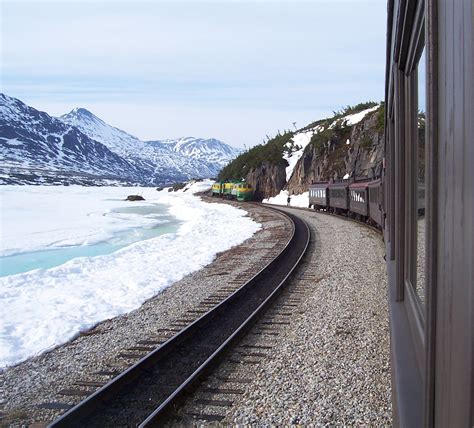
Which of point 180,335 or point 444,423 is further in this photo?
point 180,335

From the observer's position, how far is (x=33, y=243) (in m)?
24.2

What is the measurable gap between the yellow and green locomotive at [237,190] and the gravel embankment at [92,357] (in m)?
42.6

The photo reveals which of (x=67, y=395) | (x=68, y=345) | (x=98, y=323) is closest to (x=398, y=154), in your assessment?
(x=67, y=395)

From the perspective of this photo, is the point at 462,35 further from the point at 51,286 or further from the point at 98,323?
the point at 51,286

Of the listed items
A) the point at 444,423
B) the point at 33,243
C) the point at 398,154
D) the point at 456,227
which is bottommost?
the point at 33,243

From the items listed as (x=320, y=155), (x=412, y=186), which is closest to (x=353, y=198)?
(x=412, y=186)

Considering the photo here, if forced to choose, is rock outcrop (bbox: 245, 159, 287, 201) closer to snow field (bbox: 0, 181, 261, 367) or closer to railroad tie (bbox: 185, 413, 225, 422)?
snow field (bbox: 0, 181, 261, 367)

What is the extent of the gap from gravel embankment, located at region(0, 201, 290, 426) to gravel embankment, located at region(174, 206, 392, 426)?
58.5 inches

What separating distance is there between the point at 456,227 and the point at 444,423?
502 millimetres

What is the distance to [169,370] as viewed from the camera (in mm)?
6195

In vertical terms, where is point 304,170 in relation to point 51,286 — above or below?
above

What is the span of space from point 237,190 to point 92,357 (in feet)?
163

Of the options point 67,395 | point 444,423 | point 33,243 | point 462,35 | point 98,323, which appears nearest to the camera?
point 462,35

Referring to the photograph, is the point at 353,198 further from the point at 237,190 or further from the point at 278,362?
the point at 237,190
